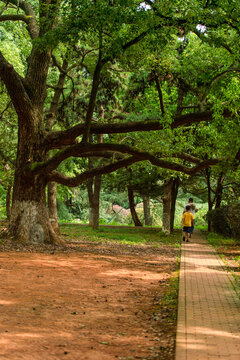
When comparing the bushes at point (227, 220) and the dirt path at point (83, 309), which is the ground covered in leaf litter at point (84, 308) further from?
the bushes at point (227, 220)

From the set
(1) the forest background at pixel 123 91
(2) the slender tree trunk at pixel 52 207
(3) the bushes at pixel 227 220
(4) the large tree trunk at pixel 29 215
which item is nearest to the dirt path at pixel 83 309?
(4) the large tree trunk at pixel 29 215

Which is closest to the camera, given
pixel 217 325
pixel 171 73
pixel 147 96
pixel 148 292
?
pixel 217 325

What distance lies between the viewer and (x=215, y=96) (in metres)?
17.2

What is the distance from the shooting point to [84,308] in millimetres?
7262

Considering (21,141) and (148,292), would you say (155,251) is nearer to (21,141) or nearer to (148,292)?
(21,141)

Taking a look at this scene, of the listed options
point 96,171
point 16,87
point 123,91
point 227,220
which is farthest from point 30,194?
point 227,220

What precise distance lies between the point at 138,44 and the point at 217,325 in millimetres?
9946

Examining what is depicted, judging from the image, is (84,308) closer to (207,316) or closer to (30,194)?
(207,316)

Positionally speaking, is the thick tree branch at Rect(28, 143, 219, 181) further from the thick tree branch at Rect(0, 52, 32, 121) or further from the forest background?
the thick tree branch at Rect(0, 52, 32, 121)

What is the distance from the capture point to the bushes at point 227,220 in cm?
2059

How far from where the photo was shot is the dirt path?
5152 millimetres

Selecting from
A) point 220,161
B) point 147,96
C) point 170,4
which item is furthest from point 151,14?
point 147,96

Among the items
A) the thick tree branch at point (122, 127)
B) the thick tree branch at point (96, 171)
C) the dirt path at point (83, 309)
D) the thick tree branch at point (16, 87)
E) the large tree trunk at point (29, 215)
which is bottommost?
the dirt path at point (83, 309)

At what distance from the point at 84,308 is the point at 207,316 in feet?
6.37
